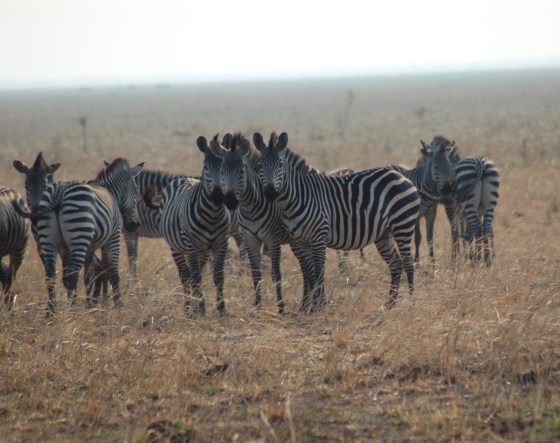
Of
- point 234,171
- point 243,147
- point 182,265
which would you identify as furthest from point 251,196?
point 182,265

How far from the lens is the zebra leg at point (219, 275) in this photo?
839 centimetres

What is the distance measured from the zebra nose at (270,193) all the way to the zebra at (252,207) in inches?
11.9

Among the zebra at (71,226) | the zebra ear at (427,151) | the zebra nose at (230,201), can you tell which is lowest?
the zebra at (71,226)

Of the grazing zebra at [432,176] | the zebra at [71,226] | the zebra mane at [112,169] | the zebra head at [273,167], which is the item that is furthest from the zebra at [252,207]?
the grazing zebra at [432,176]

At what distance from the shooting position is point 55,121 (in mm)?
65750

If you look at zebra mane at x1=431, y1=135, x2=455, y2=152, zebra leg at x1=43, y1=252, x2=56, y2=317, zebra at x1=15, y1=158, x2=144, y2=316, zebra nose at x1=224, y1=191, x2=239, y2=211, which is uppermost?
zebra mane at x1=431, y1=135, x2=455, y2=152

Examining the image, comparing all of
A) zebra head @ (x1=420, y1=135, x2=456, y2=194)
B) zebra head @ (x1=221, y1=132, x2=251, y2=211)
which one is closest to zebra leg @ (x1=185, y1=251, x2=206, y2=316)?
zebra head @ (x1=221, y1=132, x2=251, y2=211)

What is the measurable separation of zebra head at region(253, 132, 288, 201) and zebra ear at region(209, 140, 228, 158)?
42cm

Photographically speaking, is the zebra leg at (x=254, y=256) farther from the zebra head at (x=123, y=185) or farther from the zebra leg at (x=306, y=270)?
the zebra head at (x=123, y=185)

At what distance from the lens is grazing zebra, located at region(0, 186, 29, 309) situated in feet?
29.0

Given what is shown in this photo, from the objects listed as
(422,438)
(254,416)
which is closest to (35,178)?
(254,416)

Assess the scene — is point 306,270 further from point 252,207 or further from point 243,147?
point 243,147

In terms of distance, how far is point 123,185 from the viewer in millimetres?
10055

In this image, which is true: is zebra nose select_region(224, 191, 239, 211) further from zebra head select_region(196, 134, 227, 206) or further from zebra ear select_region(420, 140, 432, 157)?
zebra ear select_region(420, 140, 432, 157)
